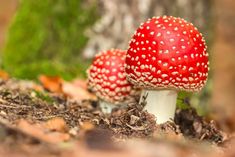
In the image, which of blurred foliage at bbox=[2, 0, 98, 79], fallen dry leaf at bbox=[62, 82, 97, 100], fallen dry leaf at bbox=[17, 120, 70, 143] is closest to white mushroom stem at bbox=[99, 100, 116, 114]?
fallen dry leaf at bbox=[62, 82, 97, 100]

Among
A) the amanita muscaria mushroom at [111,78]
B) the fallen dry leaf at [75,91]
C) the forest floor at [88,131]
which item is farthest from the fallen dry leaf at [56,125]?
the fallen dry leaf at [75,91]

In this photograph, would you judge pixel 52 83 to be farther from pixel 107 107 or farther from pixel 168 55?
pixel 168 55

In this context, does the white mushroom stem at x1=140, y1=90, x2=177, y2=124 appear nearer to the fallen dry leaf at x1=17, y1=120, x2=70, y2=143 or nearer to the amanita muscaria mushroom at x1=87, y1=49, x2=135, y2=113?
the amanita muscaria mushroom at x1=87, y1=49, x2=135, y2=113

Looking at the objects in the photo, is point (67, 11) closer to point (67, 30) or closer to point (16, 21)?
point (67, 30)

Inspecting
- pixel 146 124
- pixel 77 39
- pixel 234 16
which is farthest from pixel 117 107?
pixel 234 16

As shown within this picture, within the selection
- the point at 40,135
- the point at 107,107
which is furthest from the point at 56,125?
the point at 107,107

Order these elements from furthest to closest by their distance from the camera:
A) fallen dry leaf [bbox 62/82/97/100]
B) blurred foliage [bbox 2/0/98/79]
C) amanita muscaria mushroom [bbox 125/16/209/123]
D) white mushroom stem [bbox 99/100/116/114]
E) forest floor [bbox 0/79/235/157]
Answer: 1. blurred foliage [bbox 2/0/98/79]
2. fallen dry leaf [bbox 62/82/97/100]
3. white mushroom stem [bbox 99/100/116/114]
4. amanita muscaria mushroom [bbox 125/16/209/123]
5. forest floor [bbox 0/79/235/157]
